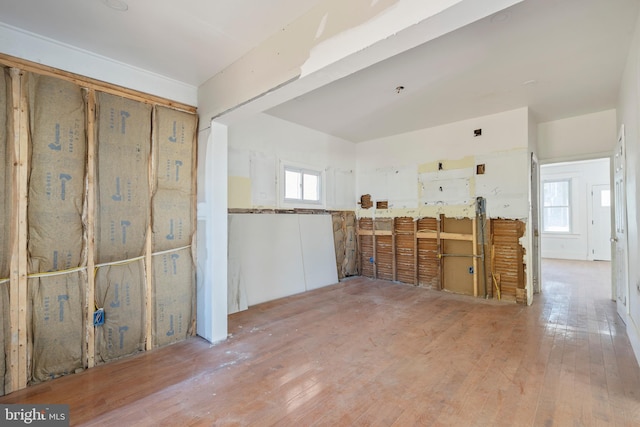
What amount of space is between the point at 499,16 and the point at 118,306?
4.09 m

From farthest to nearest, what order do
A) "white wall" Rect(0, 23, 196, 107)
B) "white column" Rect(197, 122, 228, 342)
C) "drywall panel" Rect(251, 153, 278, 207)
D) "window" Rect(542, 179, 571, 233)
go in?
"window" Rect(542, 179, 571, 233), "drywall panel" Rect(251, 153, 278, 207), "white column" Rect(197, 122, 228, 342), "white wall" Rect(0, 23, 196, 107)

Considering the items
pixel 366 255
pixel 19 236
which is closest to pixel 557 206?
pixel 366 255

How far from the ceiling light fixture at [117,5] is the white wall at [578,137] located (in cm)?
598

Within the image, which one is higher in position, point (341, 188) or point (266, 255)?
point (341, 188)

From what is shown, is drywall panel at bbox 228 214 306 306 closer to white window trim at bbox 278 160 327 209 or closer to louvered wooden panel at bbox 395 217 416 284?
white window trim at bbox 278 160 327 209

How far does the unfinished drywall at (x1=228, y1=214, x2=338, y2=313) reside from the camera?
423cm

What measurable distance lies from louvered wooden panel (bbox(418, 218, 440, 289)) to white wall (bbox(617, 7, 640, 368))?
2.41 meters

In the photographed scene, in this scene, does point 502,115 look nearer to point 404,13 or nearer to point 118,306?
point 404,13

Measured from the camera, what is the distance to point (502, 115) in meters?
4.55

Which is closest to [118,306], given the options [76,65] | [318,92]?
[76,65]

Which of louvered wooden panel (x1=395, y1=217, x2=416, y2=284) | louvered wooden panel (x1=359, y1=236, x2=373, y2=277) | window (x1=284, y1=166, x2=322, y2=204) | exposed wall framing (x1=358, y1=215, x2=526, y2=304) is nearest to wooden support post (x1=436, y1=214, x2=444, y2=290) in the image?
exposed wall framing (x1=358, y1=215, x2=526, y2=304)

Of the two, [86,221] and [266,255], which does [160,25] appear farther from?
[266,255]

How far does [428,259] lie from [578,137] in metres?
3.06

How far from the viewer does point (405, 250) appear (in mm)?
5656
